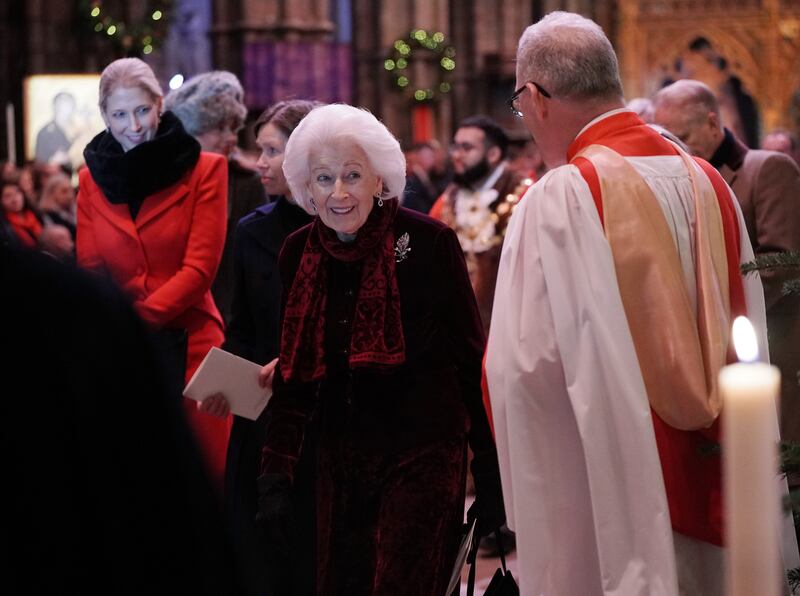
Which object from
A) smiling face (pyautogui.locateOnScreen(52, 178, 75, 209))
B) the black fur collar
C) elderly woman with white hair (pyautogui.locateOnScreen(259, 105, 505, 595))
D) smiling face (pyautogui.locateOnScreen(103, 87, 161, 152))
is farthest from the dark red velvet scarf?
smiling face (pyautogui.locateOnScreen(52, 178, 75, 209))

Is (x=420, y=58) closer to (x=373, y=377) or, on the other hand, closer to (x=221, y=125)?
(x=221, y=125)

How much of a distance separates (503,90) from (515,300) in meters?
17.1

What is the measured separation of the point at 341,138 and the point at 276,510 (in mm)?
987

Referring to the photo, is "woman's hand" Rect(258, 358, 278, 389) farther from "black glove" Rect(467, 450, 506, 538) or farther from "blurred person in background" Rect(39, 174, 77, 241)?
"blurred person in background" Rect(39, 174, 77, 241)

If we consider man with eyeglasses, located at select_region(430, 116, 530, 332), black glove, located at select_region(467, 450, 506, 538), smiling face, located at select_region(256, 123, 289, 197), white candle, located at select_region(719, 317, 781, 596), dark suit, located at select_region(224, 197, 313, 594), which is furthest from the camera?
man with eyeglasses, located at select_region(430, 116, 530, 332)

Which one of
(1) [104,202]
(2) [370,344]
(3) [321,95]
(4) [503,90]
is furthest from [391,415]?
(4) [503,90]

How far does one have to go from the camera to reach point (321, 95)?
17.2 metres

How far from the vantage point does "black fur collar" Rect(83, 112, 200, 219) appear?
4.98 meters

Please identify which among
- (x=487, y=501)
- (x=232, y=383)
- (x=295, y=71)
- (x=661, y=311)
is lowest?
(x=487, y=501)

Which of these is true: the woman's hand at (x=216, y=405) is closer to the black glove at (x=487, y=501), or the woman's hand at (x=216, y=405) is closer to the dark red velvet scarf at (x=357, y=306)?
the dark red velvet scarf at (x=357, y=306)

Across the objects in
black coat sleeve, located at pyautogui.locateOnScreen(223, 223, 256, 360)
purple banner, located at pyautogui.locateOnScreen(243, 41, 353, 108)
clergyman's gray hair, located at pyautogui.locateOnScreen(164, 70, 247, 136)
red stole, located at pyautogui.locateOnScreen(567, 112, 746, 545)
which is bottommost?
red stole, located at pyautogui.locateOnScreen(567, 112, 746, 545)

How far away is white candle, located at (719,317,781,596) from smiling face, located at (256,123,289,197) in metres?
3.87

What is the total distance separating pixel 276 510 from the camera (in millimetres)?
3615

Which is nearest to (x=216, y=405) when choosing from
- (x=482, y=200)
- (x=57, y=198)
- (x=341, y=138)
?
(x=341, y=138)
